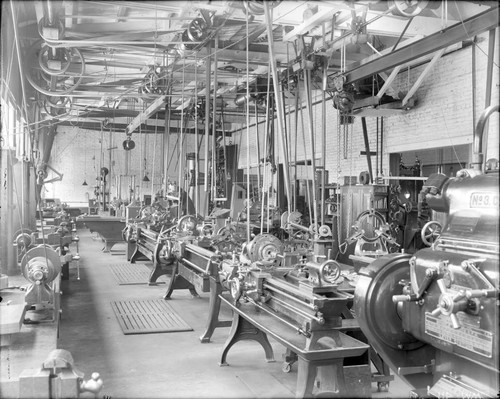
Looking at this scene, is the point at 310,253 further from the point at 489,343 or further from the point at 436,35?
the point at 489,343

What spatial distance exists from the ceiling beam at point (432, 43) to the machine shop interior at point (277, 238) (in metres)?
0.02

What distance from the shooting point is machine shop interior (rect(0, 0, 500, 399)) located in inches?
79.0

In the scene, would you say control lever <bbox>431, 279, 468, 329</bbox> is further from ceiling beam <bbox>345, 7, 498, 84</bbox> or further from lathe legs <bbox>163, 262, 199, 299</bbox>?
lathe legs <bbox>163, 262, 199, 299</bbox>

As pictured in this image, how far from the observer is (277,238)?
13.9 feet

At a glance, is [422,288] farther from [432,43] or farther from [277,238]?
[432,43]

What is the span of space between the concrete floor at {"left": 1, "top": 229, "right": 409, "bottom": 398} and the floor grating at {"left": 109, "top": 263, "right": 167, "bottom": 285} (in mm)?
1137

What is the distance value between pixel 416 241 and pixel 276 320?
4.83m

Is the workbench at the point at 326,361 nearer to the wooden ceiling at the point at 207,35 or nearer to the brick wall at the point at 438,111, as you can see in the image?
the wooden ceiling at the point at 207,35

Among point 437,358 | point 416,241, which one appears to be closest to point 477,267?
point 437,358

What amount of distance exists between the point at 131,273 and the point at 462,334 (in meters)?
6.48

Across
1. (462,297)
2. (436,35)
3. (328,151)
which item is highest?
(436,35)

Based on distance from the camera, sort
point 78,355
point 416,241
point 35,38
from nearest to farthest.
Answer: point 78,355 < point 35,38 < point 416,241

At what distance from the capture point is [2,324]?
2.28m

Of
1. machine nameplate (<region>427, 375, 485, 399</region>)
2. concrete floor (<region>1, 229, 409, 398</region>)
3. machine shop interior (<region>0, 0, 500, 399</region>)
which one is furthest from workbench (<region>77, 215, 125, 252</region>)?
machine nameplate (<region>427, 375, 485, 399</region>)
